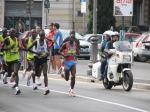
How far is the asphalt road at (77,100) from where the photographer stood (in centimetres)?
1427

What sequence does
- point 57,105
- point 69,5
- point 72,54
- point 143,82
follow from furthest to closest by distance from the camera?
1. point 69,5
2. point 143,82
3. point 72,54
4. point 57,105

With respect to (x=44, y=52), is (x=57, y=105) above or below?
below

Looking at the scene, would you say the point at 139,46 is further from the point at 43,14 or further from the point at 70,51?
the point at 43,14

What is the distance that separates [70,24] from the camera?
55.2m

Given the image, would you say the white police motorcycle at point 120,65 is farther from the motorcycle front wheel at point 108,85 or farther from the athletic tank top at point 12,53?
the athletic tank top at point 12,53

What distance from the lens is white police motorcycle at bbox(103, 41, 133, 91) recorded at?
61.2 feet

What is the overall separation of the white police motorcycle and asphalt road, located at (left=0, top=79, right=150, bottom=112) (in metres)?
0.30

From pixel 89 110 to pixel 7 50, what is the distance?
510 centimetres

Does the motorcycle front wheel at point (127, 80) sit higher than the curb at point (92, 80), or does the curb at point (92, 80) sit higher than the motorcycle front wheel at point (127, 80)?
the motorcycle front wheel at point (127, 80)

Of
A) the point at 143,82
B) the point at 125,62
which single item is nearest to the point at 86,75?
the point at 143,82

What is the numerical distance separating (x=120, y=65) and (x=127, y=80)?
75cm

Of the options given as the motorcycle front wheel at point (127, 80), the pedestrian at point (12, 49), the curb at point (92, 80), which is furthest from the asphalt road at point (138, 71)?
the pedestrian at point (12, 49)

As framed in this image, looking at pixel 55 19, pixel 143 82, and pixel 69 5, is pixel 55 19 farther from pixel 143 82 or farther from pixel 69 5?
pixel 143 82

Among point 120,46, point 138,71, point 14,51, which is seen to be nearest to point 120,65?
point 120,46
